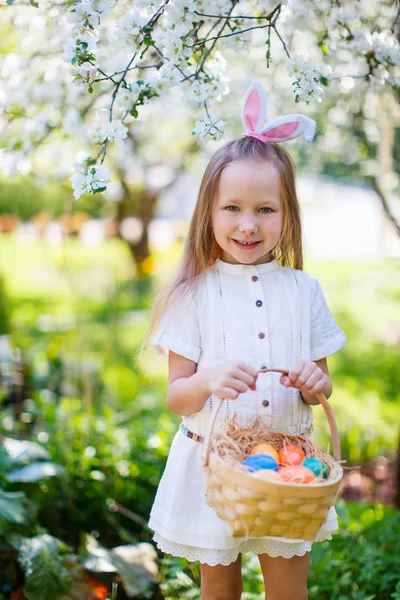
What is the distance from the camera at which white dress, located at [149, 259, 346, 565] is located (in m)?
1.83

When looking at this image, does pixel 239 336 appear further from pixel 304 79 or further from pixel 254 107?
pixel 304 79

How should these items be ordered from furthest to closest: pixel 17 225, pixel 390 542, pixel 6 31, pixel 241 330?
pixel 17 225 < pixel 6 31 < pixel 390 542 < pixel 241 330

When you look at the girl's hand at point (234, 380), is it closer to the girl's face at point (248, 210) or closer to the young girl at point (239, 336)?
the young girl at point (239, 336)

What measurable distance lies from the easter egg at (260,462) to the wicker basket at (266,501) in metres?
0.09

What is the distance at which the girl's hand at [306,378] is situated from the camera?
1674 mm

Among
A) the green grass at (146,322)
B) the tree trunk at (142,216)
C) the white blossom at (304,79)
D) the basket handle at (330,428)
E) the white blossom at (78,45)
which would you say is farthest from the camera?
the tree trunk at (142,216)

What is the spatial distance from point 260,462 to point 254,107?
103 centimetres

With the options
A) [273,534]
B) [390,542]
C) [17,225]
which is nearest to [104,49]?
[273,534]

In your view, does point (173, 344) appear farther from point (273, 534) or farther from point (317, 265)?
point (317, 265)

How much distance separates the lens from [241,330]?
188cm

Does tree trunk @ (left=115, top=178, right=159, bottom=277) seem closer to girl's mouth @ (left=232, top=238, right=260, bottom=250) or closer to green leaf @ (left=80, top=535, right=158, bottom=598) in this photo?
green leaf @ (left=80, top=535, right=158, bottom=598)

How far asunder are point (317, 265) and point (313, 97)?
27.2ft

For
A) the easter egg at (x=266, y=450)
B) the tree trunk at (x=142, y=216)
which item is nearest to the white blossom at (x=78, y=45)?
the easter egg at (x=266, y=450)

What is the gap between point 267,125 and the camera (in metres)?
1.91
